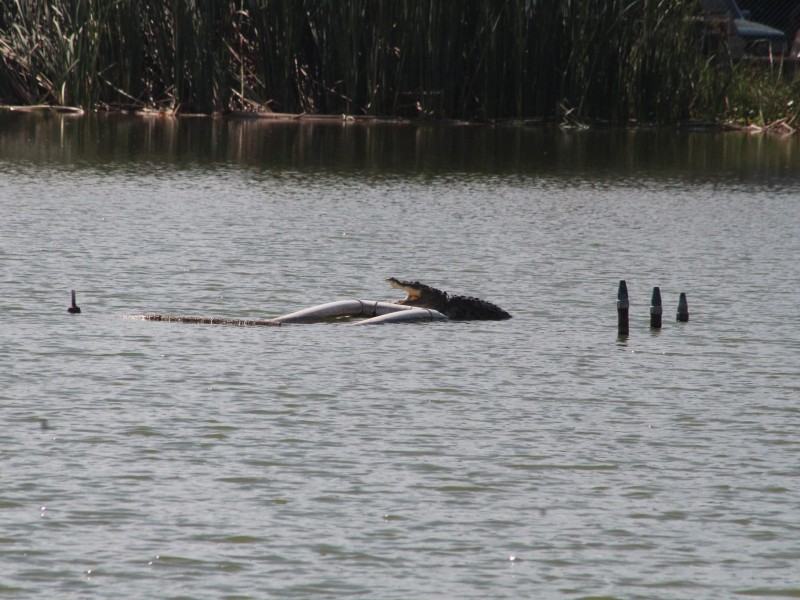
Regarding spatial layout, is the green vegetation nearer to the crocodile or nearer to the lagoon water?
the lagoon water

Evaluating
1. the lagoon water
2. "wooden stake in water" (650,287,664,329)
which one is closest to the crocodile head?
the lagoon water

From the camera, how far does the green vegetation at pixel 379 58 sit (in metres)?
27.4

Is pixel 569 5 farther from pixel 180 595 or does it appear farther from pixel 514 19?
pixel 180 595

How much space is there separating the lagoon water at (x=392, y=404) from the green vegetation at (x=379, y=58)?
9537 millimetres

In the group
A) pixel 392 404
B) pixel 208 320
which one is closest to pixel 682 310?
pixel 208 320

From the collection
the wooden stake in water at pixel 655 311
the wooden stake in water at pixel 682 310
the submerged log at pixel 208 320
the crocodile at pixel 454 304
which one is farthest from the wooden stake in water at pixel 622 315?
the submerged log at pixel 208 320

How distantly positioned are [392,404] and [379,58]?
19.4m

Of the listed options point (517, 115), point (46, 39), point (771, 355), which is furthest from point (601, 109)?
point (771, 355)

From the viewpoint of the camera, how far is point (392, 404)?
338 inches

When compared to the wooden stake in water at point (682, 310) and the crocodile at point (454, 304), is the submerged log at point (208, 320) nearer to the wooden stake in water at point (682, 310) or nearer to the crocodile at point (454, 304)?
the crocodile at point (454, 304)

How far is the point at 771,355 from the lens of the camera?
1021 cm

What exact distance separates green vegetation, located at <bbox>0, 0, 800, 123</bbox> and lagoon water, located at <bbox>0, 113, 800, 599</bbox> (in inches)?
375

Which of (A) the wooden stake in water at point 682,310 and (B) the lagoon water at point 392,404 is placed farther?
(A) the wooden stake in water at point 682,310

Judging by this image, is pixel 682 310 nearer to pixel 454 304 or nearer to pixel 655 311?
pixel 655 311
